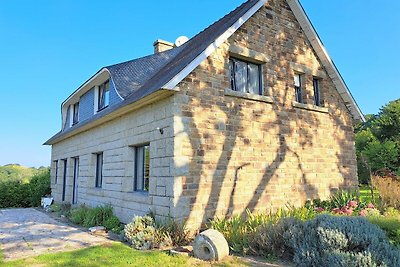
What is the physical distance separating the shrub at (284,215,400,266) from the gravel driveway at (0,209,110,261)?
4591mm

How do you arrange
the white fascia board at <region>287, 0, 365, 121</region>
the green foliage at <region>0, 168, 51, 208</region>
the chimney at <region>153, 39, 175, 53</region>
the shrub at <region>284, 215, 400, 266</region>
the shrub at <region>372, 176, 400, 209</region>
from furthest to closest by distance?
the green foliage at <region>0, 168, 51, 208</region> < the chimney at <region>153, 39, 175, 53</region> < the white fascia board at <region>287, 0, 365, 121</region> < the shrub at <region>372, 176, 400, 209</region> < the shrub at <region>284, 215, 400, 266</region>

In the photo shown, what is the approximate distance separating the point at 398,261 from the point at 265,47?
7054mm

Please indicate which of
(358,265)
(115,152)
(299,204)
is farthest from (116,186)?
(358,265)

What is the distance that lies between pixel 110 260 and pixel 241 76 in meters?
6.18

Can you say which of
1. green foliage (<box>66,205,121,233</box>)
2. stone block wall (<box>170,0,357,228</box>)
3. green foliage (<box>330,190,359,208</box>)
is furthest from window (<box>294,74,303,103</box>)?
green foliage (<box>66,205,121,233</box>)

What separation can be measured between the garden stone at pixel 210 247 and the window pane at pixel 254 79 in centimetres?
497

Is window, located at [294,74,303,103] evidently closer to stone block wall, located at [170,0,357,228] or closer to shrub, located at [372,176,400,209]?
stone block wall, located at [170,0,357,228]

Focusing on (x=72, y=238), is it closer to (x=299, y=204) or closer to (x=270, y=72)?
(x=299, y=204)

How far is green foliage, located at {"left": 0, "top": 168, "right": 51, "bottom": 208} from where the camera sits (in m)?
18.1

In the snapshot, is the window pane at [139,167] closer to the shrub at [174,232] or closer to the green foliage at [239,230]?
the shrub at [174,232]

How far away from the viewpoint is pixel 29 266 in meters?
5.39

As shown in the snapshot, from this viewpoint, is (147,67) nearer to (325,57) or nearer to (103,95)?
(103,95)

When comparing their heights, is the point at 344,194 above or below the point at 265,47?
below

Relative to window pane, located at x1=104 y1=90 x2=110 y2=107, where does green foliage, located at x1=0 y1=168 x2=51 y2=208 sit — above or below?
below
